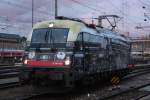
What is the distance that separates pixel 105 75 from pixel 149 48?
101615 mm

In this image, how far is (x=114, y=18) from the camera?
2994cm

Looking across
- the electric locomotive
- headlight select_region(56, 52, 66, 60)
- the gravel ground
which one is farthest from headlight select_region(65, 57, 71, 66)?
the gravel ground

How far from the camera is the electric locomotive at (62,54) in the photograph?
1516 cm

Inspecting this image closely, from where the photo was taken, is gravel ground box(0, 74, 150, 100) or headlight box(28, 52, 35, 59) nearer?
gravel ground box(0, 74, 150, 100)

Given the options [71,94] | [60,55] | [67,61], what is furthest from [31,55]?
[71,94]

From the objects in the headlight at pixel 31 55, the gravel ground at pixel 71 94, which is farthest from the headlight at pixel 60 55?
the gravel ground at pixel 71 94

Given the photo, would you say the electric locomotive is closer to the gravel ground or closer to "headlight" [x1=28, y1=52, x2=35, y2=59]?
"headlight" [x1=28, y1=52, x2=35, y2=59]

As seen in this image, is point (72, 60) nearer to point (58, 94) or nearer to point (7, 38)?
point (58, 94)

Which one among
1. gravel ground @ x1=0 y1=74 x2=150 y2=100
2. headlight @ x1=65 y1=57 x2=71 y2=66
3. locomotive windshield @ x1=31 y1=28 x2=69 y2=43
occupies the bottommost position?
gravel ground @ x1=0 y1=74 x2=150 y2=100

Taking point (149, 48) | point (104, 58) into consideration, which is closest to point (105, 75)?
point (104, 58)

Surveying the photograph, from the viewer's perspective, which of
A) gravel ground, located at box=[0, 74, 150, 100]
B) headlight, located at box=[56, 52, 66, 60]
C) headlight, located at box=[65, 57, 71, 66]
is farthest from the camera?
gravel ground, located at box=[0, 74, 150, 100]

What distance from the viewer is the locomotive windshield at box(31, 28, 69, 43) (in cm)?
1594

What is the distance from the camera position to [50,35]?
16.2m

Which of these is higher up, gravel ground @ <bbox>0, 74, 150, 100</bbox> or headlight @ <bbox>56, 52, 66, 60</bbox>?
headlight @ <bbox>56, 52, 66, 60</bbox>
